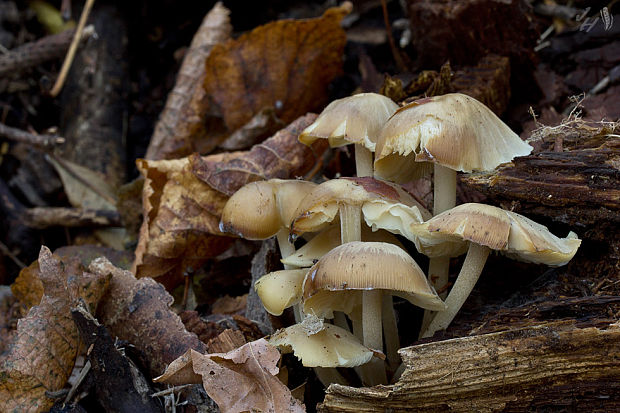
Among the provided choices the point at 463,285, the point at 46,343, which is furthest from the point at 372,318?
the point at 46,343

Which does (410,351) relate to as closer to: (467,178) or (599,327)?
(599,327)

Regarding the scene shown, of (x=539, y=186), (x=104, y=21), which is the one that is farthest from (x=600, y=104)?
(x=104, y=21)

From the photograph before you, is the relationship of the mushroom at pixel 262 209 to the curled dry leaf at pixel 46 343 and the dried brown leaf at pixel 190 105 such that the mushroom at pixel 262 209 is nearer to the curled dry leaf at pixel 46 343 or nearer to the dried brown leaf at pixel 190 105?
the curled dry leaf at pixel 46 343

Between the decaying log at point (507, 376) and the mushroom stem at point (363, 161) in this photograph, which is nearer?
the decaying log at point (507, 376)

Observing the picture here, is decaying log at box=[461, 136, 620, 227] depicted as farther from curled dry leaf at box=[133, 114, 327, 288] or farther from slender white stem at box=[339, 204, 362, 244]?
curled dry leaf at box=[133, 114, 327, 288]

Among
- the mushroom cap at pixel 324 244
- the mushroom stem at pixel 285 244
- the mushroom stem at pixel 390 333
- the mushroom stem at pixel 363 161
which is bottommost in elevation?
the mushroom stem at pixel 390 333

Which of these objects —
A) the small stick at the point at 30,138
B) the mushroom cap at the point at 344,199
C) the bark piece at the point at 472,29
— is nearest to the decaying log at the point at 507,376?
the mushroom cap at the point at 344,199
